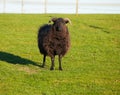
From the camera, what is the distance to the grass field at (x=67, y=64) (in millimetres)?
13773

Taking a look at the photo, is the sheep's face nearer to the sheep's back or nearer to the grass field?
the sheep's back

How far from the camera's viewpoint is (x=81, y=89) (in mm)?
13734

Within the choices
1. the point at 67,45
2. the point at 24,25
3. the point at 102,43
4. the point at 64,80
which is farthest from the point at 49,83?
the point at 24,25

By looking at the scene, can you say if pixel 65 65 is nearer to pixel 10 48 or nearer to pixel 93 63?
pixel 93 63

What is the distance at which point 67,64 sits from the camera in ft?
59.5

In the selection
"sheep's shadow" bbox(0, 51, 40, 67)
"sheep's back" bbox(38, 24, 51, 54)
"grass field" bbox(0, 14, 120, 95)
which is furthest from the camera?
"sheep's shadow" bbox(0, 51, 40, 67)

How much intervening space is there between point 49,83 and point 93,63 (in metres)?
4.66

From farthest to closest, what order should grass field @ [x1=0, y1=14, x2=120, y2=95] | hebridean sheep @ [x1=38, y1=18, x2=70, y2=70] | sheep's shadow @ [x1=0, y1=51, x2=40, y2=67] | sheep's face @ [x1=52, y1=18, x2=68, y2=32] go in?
sheep's shadow @ [x1=0, y1=51, x2=40, y2=67], hebridean sheep @ [x1=38, y1=18, x2=70, y2=70], sheep's face @ [x1=52, y1=18, x2=68, y2=32], grass field @ [x1=0, y1=14, x2=120, y2=95]


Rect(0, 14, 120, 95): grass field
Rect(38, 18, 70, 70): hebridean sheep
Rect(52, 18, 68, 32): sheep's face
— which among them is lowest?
Rect(0, 14, 120, 95): grass field

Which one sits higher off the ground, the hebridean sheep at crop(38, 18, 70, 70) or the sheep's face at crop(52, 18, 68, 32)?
the sheep's face at crop(52, 18, 68, 32)

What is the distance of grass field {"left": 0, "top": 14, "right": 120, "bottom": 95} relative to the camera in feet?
45.2

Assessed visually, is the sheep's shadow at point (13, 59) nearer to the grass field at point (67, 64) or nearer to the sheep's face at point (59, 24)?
the grass field at point (67, 64)

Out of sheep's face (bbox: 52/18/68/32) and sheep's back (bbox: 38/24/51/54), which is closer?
sheep's face (bbox: 52/18/68/32)

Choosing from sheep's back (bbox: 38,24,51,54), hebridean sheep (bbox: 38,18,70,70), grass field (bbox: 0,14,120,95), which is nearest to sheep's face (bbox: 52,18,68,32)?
hebridean sheep (bbox: 38,18,70,70)
